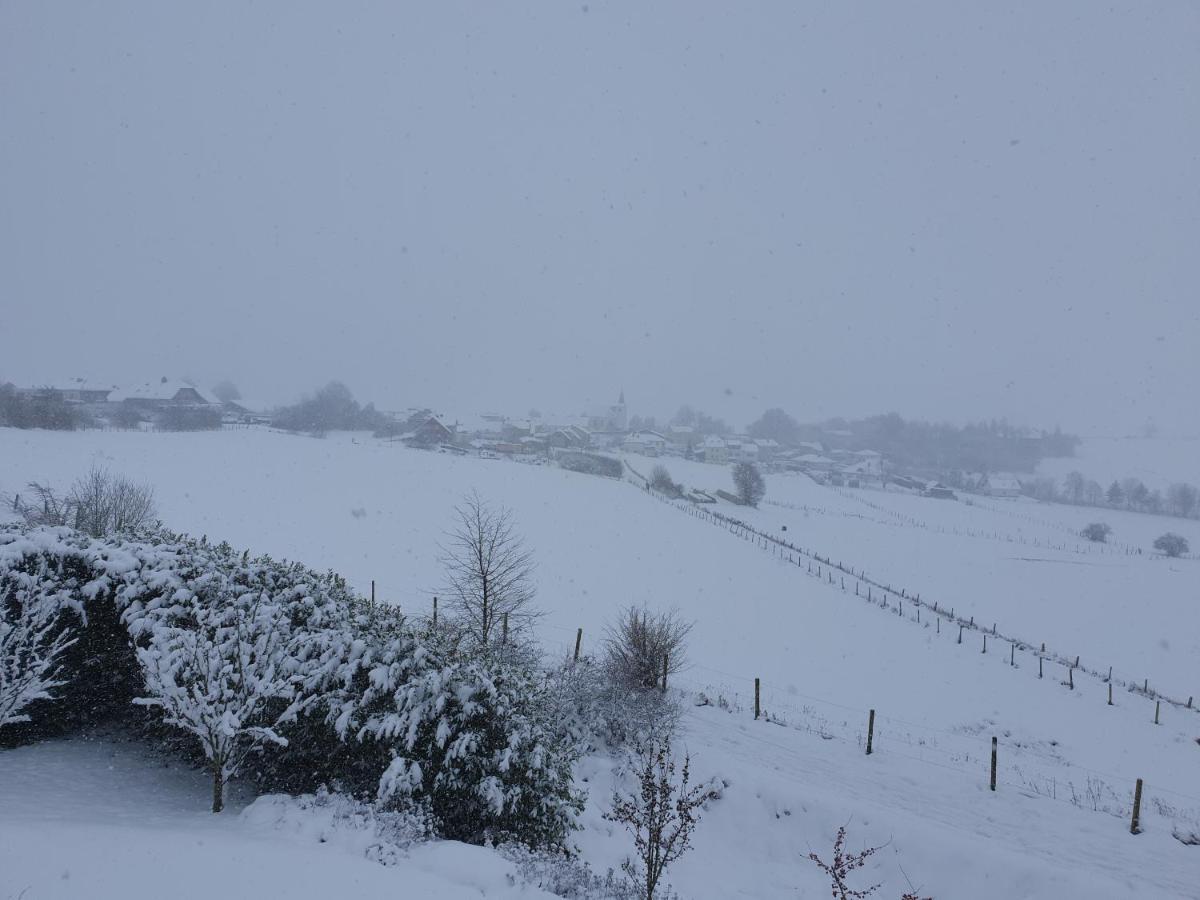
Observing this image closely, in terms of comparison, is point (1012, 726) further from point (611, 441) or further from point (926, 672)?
point (611, 441)

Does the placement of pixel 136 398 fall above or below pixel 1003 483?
above

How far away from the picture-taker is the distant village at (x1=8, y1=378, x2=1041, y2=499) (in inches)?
2987

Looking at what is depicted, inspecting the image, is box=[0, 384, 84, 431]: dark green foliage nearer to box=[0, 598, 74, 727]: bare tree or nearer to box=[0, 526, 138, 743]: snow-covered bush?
box=[0, 526, 138, 743]: snow-covered bush

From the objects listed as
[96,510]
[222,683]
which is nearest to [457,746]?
[222,683]

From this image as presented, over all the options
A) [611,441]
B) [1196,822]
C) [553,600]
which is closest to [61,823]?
[1196,822]

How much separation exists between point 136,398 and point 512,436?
53312mm

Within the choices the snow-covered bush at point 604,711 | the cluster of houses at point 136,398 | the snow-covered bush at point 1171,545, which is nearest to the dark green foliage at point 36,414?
the cluster of houses at point 136,398

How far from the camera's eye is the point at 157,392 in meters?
81.1

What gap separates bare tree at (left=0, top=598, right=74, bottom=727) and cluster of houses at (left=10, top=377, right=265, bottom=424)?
3239 inches

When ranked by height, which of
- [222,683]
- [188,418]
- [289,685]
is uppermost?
[188,418]

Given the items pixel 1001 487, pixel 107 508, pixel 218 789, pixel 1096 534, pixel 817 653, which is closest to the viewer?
pixel 218 789

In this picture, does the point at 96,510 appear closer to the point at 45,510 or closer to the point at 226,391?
the point at 45,510

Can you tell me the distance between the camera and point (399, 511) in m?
42.6

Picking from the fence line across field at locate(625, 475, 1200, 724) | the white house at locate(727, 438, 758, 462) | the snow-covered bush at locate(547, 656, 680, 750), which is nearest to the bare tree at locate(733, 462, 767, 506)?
the fence line across field at locate(625, 475, 1200, 724)
